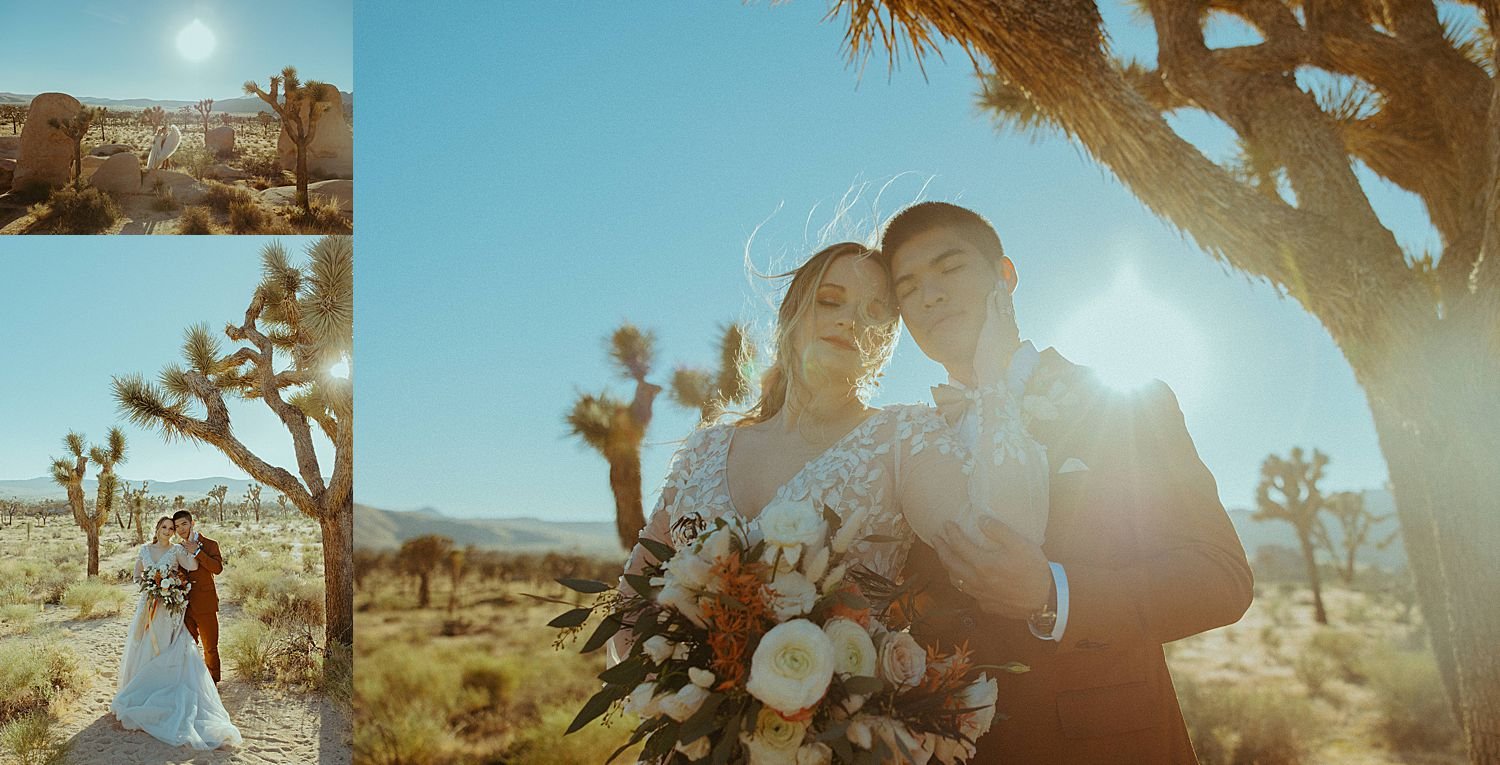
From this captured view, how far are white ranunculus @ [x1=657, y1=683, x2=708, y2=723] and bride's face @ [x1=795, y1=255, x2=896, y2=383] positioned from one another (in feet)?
3.08

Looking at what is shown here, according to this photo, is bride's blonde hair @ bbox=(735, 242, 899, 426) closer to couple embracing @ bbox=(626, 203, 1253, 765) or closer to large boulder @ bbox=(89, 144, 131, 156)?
couple embracing @ bbox=(626, 203, 1253, 765)

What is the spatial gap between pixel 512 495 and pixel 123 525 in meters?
5.29

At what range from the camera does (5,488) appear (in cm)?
973

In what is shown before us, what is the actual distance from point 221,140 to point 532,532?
1382 cm

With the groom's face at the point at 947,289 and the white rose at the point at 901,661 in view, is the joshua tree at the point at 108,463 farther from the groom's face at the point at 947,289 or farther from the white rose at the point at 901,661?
the white rose at the point at 901,661

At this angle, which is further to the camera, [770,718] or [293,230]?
[293,230]

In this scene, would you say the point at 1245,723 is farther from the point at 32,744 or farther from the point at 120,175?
the point at 120,175

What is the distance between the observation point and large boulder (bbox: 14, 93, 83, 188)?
8141 millimetres

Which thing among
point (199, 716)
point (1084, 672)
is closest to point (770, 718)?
point (1084, 672)

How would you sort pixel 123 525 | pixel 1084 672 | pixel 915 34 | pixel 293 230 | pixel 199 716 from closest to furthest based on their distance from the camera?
pixel 1084 672 < pixel 915 34 < pixel 199 716 < pixel 293 230 < pixel 123 525

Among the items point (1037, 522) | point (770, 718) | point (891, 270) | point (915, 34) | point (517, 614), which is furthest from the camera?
point (517, 614)

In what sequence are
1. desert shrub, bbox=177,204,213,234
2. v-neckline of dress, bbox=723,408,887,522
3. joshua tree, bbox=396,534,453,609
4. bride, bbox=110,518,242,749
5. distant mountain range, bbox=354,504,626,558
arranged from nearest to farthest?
v-neckline of dress, bbox=723,408,887,522 → bride, bbox=110,518,242,749 → desert shrub, bbox=177,204,213,234 → joshua tree, bbox=396,534,453,609 → distant mountain range, bbox=354,504,626,558

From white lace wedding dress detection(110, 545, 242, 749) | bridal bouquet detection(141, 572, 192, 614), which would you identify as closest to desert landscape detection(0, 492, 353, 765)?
white lace wedding dress detection(110, 545, 242, 749)

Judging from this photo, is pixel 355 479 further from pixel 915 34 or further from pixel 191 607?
pixel 915 34
